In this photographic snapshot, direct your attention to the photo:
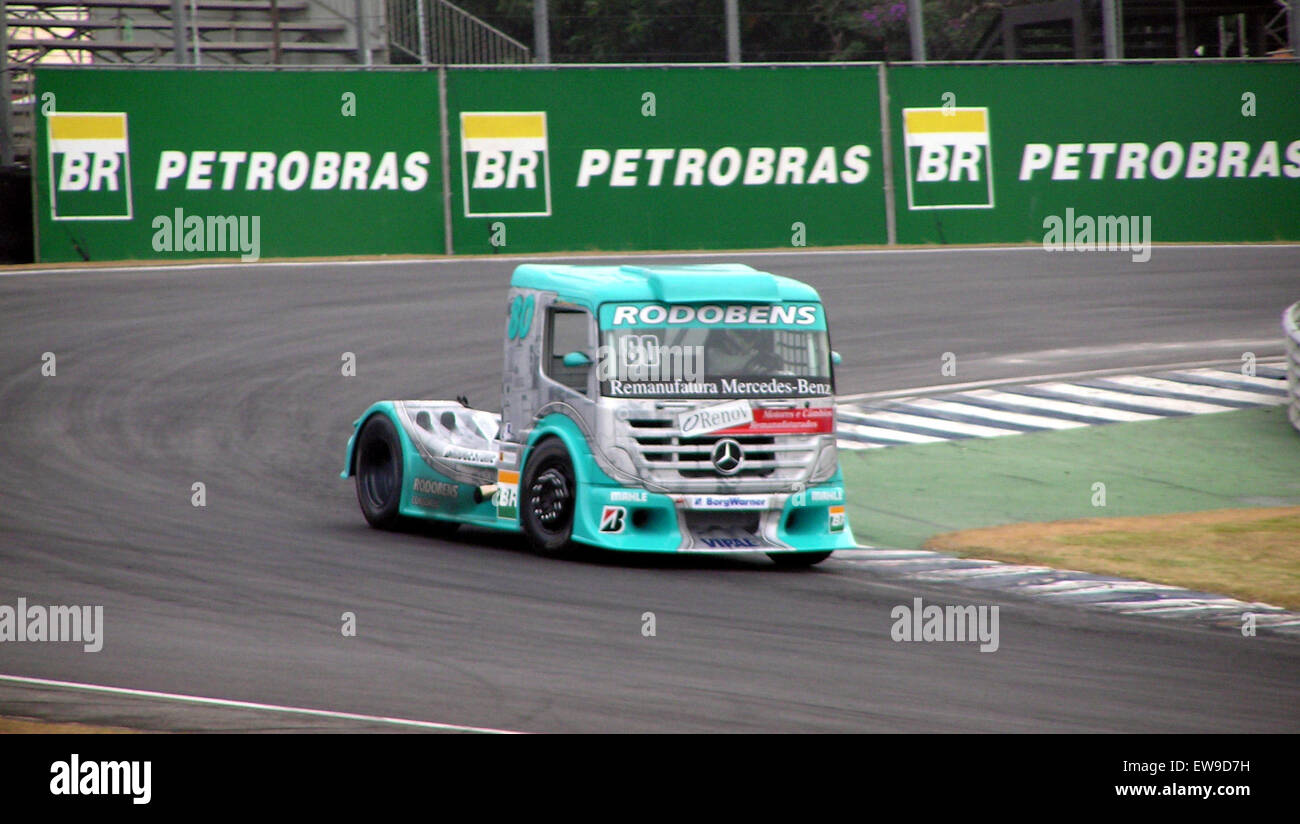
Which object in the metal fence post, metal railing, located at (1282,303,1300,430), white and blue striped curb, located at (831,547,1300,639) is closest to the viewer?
white and blue striped curb, located at (831,547,1300,639)

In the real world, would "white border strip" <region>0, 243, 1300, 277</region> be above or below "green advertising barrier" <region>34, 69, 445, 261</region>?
below

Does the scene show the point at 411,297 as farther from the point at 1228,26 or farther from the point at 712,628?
the point at 1228,26

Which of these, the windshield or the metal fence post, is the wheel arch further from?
the metal fence post

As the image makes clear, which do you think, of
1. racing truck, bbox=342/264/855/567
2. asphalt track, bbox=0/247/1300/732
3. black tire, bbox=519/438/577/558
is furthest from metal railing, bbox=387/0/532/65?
black tire, bbox=519/438/577/558

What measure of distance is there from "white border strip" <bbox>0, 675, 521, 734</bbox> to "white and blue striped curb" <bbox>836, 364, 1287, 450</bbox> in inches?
394

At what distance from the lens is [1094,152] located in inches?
1051

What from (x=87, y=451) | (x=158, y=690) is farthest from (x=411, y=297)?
(x=158, y=690)

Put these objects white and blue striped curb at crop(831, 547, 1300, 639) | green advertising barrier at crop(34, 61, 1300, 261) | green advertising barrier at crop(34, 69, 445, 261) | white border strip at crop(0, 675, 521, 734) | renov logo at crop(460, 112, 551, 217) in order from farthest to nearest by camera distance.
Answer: renov logo at crop(460, 112, 551, 217) < green advertising barrier at crop(34, 61, 1300, 261) < green advertising barrier at crop(34, 69, 445, 261) < white and blue striped curb at crop(831, 547, 1300, 639) < white border strip at crop(0, 675, 521, 734)

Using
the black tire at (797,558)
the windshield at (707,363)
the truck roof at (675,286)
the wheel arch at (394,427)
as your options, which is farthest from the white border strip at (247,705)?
the wheel arch at (394,427)

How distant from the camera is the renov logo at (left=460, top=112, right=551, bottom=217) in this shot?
2473 centimetres

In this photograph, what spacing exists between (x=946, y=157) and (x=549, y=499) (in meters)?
15.8

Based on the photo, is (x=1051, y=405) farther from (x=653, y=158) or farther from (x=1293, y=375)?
(x=653, y=158)

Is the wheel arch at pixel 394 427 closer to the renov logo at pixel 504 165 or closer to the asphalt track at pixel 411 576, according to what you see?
the asphalt track at pixel 411 576

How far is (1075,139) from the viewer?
87.6 ft
